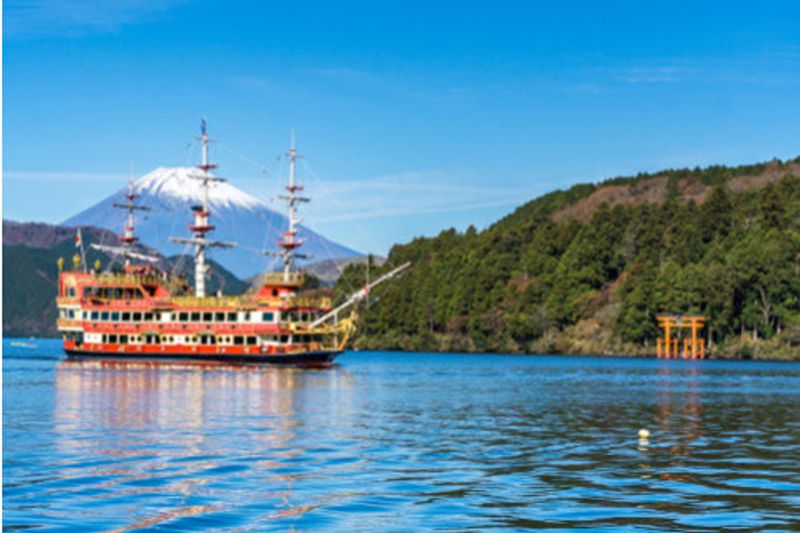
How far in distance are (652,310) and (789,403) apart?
114600 mm

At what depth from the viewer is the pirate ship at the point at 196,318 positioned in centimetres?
11100

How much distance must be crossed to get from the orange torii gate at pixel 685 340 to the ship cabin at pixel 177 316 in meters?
63.6

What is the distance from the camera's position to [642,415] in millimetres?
50531

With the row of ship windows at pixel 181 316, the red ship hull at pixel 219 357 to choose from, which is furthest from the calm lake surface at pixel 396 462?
the row of ship windows at pixel 181 316

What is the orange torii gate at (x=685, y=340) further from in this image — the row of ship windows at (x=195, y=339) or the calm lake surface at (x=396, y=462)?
the calm lake surface at (x=396, y=462)

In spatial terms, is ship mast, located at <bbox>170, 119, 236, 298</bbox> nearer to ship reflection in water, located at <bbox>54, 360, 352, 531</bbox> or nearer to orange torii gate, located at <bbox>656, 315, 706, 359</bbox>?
ship reflection in water, located at <bbox>54, 360, 352, 531</bbox>

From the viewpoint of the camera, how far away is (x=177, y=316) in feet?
381

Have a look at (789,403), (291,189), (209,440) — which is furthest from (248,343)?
(209,440)

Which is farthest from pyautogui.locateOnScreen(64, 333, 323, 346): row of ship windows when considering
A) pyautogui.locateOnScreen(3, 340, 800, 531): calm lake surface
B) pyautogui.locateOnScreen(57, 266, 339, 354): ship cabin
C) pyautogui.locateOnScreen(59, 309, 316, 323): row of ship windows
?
pyautogui.locateOnScreen(3, 340, 800, 531): calm lake surface

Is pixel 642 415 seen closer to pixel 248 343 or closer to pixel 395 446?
pixel 395 446

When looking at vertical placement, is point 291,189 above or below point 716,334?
above

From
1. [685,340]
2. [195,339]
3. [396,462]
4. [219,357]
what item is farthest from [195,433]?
[685,340]

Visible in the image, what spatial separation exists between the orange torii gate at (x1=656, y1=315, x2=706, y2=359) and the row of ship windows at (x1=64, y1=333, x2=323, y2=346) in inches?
2485

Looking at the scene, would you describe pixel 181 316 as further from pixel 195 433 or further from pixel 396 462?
pixel 396 462
